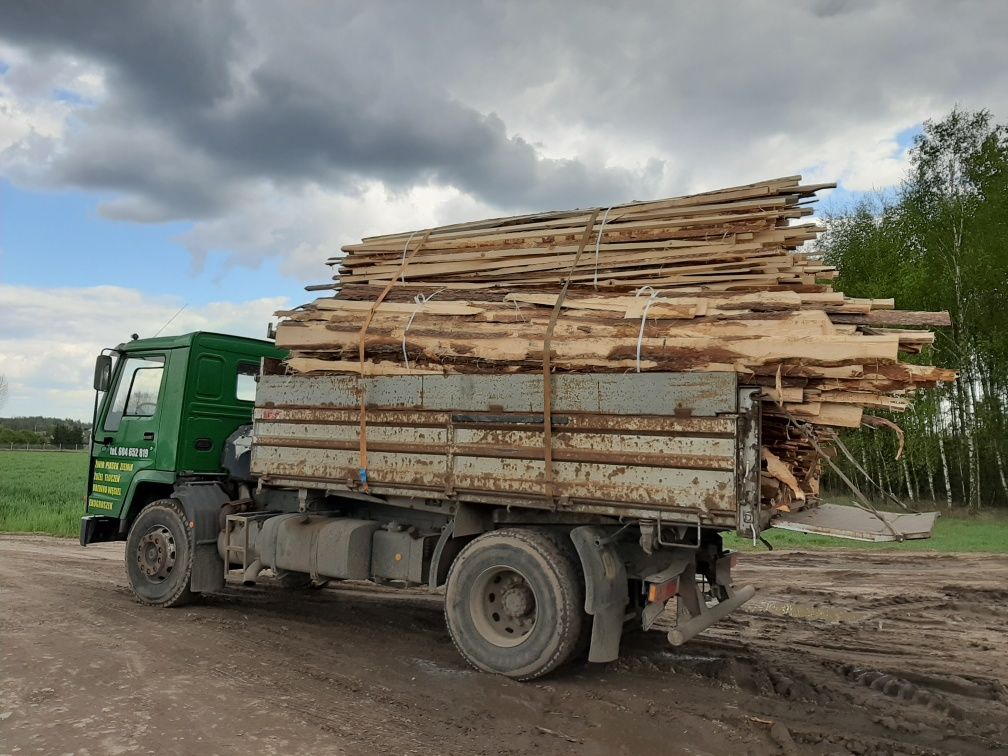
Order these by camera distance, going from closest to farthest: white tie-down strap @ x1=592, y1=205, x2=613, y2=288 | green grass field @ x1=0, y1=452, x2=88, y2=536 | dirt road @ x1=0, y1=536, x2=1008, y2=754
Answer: dirt road @ x1=0, y1=536, x2=1008, y2=754
white tie-down strap @ x1=592, y1=205, x2=613, y2=288
green grass field @ x1=0, y1=452, x2=88, y2=536

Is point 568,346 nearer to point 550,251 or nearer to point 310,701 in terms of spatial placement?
point 550,251

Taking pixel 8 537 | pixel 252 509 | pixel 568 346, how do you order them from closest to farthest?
pixel 568 346, pixel 252 509, pixel 8 537

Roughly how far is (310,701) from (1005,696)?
4.97m

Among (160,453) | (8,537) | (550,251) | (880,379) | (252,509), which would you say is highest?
(550,251)

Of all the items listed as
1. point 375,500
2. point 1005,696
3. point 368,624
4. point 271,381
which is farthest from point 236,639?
point 1005,696

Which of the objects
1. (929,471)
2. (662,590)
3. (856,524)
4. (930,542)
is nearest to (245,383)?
(662,590)

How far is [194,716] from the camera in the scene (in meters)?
4.73

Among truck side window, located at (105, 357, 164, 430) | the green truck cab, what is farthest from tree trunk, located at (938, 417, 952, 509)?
truck side window, located at (105, 357, 164, 430)

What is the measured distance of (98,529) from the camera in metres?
8.55

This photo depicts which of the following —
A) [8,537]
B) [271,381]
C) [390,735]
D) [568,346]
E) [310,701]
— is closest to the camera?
[390,735]

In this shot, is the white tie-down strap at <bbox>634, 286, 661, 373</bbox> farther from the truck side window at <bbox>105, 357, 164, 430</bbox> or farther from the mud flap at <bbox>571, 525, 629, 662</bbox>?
the truck side window at <bbox>105, 357, 164, 430</bbox>

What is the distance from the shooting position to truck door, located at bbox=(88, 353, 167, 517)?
820cm

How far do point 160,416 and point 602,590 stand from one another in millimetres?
5385

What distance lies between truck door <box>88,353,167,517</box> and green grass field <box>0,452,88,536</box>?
0.73 meters
